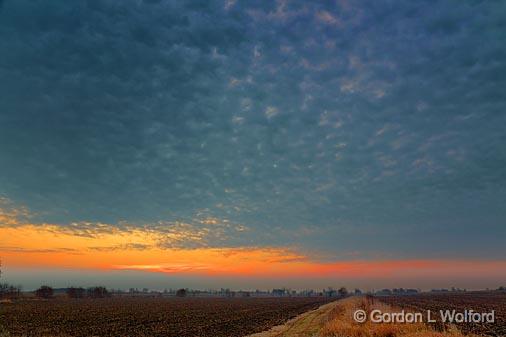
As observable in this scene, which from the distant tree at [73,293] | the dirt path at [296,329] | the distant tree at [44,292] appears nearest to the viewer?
the dirt path at [296,329]

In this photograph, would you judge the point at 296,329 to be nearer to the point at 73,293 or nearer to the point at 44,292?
the point at 44,292

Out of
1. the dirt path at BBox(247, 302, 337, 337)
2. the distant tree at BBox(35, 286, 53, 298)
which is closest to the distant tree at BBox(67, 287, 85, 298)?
the distant tree at BBox(35, 286, 53, 298)

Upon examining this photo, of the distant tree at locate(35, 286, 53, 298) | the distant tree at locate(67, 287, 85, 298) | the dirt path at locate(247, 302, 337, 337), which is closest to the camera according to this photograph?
the dirt path at locate(247, 302, 337, 337)

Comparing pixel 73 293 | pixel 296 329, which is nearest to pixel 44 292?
pixel 73 293

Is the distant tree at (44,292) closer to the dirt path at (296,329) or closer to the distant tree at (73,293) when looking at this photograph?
the distant tree at (73,293)

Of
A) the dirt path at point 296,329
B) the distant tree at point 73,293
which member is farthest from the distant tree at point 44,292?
the dirt path at point 296,329

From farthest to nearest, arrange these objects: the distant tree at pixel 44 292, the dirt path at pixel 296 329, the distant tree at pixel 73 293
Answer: the distant tree at pixel 73 293
the distant tree at pixel 44 292
the dirt path at pixel 296 329

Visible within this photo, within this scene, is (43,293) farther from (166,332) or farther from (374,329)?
(374,329)

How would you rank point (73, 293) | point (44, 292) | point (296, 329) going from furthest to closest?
point (73, 293) < point (44, 292) < point (296, 329)

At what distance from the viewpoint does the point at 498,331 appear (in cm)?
3547

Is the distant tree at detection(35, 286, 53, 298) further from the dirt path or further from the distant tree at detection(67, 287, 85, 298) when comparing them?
the dirt path

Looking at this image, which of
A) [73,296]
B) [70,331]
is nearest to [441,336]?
[70,331]

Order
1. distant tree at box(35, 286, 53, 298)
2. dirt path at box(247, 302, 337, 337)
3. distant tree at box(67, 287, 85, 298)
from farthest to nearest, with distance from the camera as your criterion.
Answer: distant tree at box(67, 287, 85, 298), distant tree at box(35, 286, 53, 298), dirt path at box(247, 302, 337, 337)

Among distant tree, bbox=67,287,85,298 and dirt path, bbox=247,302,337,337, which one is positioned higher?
dirt path, bbox=247,302,337,337
